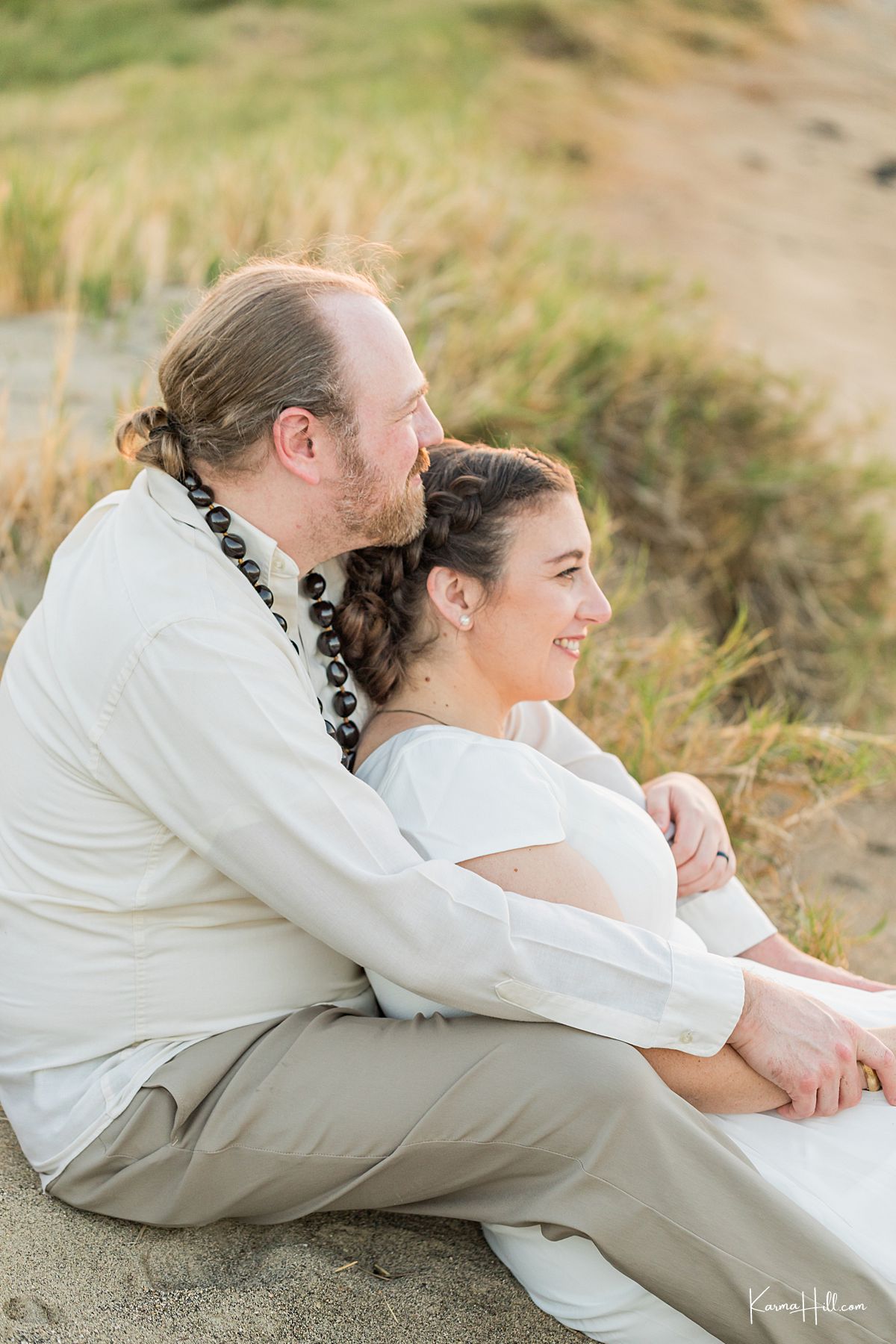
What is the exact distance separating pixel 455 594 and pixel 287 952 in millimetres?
758

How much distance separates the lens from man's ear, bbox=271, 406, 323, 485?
7.32 feet

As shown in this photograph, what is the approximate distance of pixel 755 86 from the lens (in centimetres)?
1642

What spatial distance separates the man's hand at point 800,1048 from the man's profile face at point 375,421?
1.02m

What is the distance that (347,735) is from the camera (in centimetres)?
258

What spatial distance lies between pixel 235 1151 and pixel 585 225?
8.73 metres

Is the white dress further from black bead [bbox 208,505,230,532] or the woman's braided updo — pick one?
black bead [bbox 208,505,230,532]

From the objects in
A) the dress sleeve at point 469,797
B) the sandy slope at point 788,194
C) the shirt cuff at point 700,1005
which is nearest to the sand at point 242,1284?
the shirt cuff at point 700,1005

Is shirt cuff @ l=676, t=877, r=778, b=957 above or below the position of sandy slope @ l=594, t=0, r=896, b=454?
above

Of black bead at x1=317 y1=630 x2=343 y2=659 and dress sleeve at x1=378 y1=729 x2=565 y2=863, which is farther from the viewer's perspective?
black bead at x1=317 y1=630 x2=343 y2=659

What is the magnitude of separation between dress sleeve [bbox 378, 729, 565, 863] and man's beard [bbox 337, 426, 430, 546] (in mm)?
379

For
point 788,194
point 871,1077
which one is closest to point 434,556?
point 871,1077

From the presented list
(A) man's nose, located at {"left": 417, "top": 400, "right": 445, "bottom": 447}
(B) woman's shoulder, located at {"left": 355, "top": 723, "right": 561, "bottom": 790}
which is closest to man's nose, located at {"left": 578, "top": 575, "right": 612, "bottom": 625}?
(B) woman's shoulder, located at {"left": 355, "top": 723, "right": 561, "bottom": 790}

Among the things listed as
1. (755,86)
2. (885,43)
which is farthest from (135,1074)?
(885,43)

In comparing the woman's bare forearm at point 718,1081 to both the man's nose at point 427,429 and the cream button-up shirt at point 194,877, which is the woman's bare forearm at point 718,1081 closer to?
the cream button-up shirt at point 194,877
